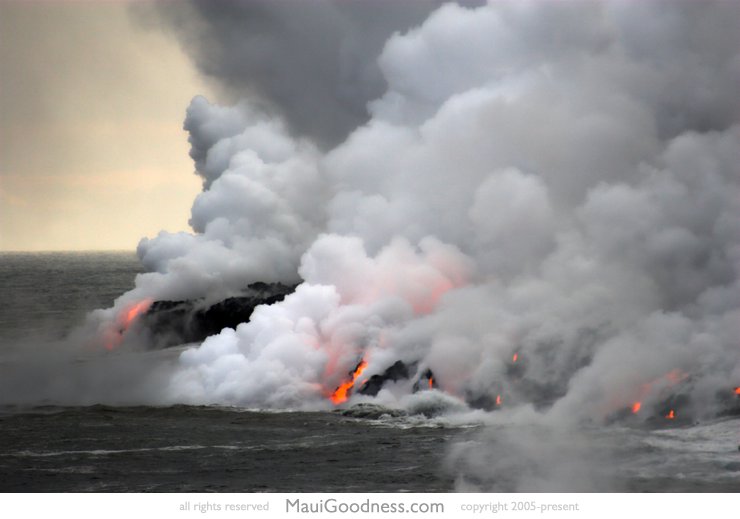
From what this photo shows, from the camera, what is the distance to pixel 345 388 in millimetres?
56250

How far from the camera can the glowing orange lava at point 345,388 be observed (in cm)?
5556

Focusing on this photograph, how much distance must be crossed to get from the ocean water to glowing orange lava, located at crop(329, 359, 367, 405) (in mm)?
3043

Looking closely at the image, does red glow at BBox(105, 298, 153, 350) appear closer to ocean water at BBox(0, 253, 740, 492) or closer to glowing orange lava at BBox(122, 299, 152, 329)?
glowing orange lava at BBox(122, 299, 152, 329)

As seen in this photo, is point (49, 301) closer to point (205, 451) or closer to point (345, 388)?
point (345, 388)

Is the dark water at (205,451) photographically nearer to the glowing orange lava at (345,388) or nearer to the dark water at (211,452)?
the dark water at (211,452)

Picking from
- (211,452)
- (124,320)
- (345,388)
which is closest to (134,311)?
(124,320)

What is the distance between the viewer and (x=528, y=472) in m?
36.7

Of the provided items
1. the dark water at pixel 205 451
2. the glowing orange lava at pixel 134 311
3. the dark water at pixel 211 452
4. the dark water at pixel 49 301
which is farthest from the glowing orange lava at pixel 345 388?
the dark water at pixel 49 301

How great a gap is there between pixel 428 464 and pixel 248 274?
51.4 meters

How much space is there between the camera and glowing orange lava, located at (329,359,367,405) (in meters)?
55.6

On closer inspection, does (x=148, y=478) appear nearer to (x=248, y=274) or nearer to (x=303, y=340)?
(x=303, y=340)

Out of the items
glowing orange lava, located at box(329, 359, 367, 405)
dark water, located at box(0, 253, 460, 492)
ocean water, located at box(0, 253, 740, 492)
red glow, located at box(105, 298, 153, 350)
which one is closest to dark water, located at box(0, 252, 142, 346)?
red glow, located at box(105, 298, 153, 350)

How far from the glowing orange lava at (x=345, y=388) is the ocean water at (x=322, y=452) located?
9.98 ft

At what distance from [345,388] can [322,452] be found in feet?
42.3
